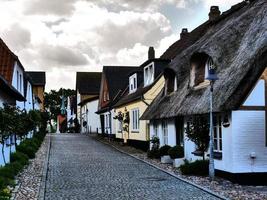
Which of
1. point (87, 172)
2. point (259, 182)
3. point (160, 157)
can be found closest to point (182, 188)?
point (259, 182)

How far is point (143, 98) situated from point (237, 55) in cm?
1374

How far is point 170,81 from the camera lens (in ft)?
86.6

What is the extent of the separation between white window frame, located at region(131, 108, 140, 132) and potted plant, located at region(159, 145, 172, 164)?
8.90 m

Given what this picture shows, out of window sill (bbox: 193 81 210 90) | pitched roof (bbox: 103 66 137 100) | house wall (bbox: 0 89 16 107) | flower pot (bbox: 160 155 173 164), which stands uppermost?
pitched roof (bbox: 103 66 137 100)

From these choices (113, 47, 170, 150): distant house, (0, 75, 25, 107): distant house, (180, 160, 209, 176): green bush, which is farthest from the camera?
(113, 47, 170, 150): distant house

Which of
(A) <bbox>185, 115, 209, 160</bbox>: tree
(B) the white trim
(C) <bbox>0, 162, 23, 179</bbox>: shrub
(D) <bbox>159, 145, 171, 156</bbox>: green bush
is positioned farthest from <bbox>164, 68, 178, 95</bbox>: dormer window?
(C) <bbox>0, 162, 23, 179</bbox>: shrub

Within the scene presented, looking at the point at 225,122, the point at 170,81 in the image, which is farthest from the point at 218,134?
the point at 170,81

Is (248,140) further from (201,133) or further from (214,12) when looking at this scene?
(214,12)

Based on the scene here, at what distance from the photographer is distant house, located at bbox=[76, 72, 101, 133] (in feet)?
222

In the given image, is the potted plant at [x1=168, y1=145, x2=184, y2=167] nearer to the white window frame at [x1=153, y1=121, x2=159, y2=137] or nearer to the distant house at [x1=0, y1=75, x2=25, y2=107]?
the white window frame at [x1=153, y1=121, x2=159, y2=137]

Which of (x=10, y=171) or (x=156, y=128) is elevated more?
(x=156, y=128)

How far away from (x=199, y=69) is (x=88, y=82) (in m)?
59.0

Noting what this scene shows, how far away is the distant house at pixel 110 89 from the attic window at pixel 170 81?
65.7ft

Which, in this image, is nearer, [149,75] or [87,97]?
[149,75]
